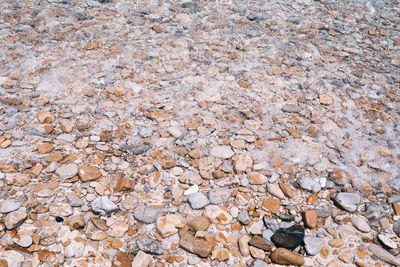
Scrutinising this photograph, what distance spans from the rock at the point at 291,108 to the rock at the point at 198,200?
1787 mm

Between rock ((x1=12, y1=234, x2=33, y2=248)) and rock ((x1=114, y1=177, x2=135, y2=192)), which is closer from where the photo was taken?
rock ((x1=12, y1=234, x2=33, y2=248))

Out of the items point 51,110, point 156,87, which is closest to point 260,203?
point 156,87

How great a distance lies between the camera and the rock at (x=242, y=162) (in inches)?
139

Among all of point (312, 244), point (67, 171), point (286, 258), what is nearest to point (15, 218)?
A: point (67, 171)

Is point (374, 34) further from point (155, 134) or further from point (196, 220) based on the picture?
point (196, 220)

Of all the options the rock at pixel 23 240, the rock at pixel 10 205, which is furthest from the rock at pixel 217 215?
the rock at pixel 10 205

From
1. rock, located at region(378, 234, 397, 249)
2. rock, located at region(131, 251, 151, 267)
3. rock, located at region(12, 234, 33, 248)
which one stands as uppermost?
rock, located at region(378, 234, 397, 249)

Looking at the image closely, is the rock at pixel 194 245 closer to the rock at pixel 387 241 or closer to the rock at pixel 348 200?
the rock at pixel 348 200

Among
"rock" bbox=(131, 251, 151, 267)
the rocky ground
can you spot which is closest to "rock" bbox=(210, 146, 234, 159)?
the rocky ground

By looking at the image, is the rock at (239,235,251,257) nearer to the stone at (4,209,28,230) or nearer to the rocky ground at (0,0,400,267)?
the rocky ground at (0,0,400,267)

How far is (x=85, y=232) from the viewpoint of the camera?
2.88 meters

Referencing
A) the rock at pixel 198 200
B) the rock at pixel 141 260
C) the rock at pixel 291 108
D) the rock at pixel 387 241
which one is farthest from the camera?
the rock at pixel 291 108

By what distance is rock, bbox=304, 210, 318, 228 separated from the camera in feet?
10.0

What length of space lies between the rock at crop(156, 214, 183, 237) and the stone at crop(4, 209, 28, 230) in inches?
45.9
